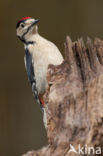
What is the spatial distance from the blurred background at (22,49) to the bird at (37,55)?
6.11ft

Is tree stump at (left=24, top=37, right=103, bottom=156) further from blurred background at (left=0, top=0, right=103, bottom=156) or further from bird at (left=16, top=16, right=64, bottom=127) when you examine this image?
blurred background at (left=0, top=0, right=103, bottom=156)

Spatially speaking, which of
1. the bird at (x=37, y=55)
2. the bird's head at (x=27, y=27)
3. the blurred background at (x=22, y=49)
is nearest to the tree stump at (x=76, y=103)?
the bird at (x=37, y=55)

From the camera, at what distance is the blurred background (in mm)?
5234

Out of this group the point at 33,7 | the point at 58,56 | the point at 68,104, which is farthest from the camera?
the point at 33,7

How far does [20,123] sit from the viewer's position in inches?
217

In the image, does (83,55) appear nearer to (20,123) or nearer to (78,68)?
(78,68)

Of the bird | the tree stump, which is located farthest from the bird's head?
the tree stump

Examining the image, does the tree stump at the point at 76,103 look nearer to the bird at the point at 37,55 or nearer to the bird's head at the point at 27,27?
the bird at the point at 37,55

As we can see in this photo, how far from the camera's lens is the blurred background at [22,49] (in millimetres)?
5234

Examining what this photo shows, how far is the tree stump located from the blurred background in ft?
9.12

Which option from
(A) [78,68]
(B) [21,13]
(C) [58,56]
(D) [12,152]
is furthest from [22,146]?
(A) [78,68]

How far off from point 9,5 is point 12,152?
1814 millimetres

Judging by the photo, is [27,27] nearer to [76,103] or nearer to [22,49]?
[76,103]

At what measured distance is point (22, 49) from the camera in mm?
5383
